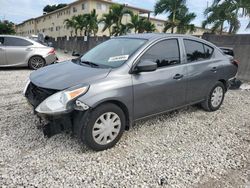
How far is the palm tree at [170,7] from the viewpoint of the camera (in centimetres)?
1827

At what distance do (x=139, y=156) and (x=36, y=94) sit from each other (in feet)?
5.37

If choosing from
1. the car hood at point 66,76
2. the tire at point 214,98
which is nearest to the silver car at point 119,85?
the car hood at point 66,76

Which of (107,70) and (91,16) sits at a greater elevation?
(91,16)

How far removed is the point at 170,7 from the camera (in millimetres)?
18469

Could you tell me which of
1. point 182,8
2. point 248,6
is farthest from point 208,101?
point 182,8

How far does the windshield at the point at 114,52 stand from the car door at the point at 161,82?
24cm

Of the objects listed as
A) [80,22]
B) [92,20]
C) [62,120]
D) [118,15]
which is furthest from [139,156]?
[80,22]

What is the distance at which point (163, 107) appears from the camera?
3.94m

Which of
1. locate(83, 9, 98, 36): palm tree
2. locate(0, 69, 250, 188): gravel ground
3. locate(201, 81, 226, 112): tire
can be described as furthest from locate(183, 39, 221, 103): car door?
locate(83, 9, 98, 36): palm tree

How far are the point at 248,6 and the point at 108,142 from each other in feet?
38.6

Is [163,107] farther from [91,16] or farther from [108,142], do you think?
[91,16]

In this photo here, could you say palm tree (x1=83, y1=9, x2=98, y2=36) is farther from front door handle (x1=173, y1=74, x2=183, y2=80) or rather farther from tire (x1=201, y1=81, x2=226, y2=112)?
front door handle (x1=173, y1=74, x2=183, y2=80)

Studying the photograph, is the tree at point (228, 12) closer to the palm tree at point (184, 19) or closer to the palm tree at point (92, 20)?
the palm tree at point (184, 19)

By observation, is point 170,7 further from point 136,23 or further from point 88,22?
point 88,22
